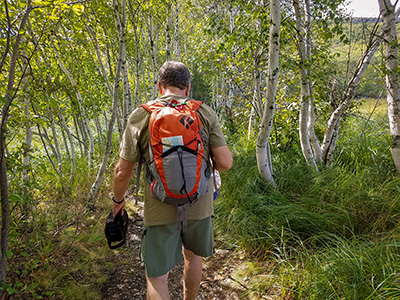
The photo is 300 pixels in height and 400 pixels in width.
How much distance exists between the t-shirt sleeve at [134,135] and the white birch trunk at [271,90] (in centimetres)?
231

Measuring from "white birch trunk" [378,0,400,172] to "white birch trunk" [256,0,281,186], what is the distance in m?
1.35

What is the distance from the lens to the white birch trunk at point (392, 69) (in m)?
2.98

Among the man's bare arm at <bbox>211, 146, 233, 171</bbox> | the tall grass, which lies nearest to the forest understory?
the tall grass

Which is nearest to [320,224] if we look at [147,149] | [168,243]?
[168,243]

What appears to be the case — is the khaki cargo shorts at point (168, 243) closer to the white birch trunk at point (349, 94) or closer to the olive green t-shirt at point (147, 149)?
the olive green t-shirt at point (147, 149)

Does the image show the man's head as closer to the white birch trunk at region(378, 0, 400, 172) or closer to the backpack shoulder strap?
the backpack shoulder strap

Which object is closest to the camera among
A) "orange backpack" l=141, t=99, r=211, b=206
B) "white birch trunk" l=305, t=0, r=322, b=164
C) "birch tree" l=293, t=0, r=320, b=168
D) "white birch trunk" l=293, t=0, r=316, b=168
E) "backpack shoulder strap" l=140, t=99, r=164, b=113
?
"orange backpack" l=141, t=99, r=211, b=206

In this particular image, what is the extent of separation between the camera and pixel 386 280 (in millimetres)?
1750

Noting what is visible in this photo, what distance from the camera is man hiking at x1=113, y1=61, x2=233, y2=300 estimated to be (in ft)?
4.99

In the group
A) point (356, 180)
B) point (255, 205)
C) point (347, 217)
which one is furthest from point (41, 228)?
point (356, 180)

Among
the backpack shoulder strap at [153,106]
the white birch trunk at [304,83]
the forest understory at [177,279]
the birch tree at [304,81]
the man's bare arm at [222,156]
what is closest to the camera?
the backpack shoulder strap at [153,106]

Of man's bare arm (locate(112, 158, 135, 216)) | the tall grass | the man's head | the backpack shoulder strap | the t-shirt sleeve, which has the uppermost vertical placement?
the man's head

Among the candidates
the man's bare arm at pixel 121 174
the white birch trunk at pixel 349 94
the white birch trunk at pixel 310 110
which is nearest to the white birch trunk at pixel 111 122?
the man's bare arm at pixel 121 174

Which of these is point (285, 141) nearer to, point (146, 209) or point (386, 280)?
point (386, 280)
